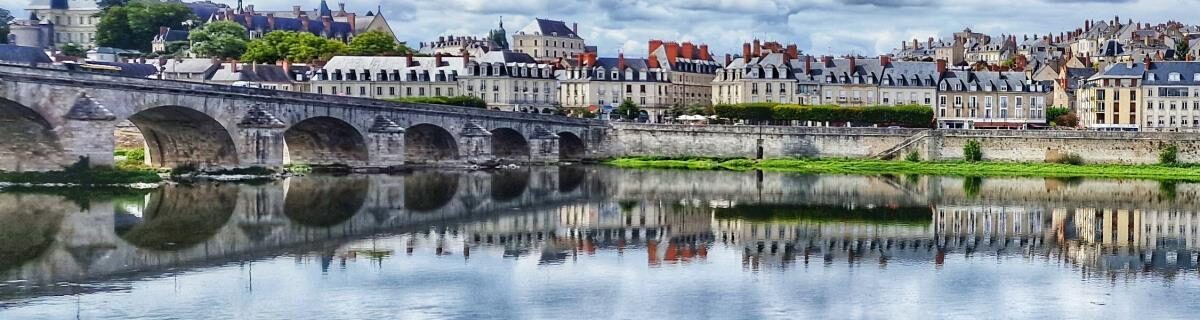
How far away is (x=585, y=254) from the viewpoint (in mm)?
29625

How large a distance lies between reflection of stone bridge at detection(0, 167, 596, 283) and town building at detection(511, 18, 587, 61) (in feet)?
235

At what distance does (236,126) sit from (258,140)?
2.63 feet

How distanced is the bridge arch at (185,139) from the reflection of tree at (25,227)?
9654 millimetres

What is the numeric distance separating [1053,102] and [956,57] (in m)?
32.2

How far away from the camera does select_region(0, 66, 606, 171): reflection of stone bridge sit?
4144 cm

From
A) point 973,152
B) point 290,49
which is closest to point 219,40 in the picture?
point 290,49

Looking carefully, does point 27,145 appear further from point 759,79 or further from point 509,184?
point 759,79

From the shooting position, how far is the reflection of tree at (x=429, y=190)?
132ft

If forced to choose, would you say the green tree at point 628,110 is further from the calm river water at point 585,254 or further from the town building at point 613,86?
the calm river water at point 585,254

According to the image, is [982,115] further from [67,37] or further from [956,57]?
[67,37]

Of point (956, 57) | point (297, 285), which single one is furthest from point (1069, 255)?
point (956, 57)

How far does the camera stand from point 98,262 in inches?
1048

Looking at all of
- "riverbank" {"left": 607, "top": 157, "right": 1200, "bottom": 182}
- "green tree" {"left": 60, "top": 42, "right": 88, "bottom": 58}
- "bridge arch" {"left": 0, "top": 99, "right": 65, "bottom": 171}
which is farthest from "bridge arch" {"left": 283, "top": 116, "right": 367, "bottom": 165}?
"green tree" {"left": 60, "top": 42, "right": 88, "bottom": 58}

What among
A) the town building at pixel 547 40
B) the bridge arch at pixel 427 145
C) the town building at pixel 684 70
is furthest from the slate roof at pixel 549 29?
the bridge arch at pixel 427 145
